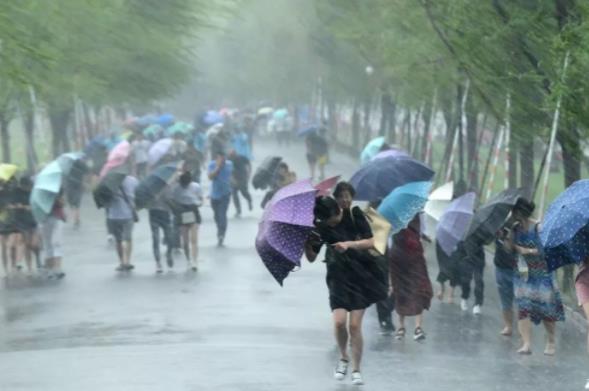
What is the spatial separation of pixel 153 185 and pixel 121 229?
86 cm

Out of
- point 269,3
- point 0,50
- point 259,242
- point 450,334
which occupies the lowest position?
point 450,334

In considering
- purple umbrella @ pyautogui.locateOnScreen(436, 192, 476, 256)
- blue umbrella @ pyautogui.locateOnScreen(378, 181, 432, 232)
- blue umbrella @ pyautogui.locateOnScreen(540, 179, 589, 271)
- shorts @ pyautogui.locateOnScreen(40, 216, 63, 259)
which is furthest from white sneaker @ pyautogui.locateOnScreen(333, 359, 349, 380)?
shorts @ pyautogui.locateOnScreen(40, 216, 63, 259)

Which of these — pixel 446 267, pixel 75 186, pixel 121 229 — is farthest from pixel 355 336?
pixel 75 186

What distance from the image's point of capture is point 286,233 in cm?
1223

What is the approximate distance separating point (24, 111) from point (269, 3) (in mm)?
32880

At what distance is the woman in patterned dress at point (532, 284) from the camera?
14.6m

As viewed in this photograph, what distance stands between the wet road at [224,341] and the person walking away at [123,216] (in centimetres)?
Answer: 42

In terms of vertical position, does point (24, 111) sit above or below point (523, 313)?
above

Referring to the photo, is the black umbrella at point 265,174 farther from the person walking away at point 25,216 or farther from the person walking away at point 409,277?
the person walking away at point 409,277

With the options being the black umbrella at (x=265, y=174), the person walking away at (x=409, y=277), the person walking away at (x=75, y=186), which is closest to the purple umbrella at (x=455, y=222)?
the person walking away at (x=409, y=277)

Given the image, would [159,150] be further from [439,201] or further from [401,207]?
[401,207]

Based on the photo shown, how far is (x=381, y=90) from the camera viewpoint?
43.1 metres

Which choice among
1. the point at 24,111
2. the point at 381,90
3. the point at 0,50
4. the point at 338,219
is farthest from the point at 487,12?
the point at 381,90

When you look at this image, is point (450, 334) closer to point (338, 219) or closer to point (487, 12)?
point (338, 219)
